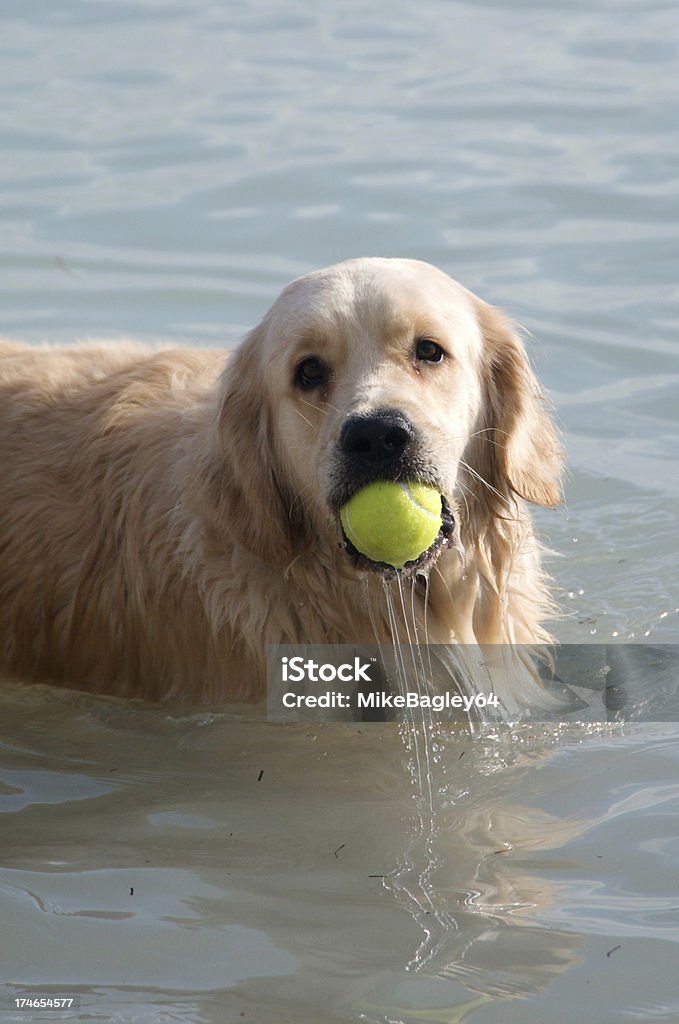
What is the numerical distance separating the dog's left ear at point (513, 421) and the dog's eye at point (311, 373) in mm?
640

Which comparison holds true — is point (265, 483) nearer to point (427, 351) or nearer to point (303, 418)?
point (303, 418)

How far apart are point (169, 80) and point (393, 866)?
1014 cm

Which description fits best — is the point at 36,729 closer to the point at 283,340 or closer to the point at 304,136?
the point at 283,340

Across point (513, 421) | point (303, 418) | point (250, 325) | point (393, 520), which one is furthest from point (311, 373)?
point (250, 325)

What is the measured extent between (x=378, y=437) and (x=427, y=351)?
1.64ft

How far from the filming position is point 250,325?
343 inches

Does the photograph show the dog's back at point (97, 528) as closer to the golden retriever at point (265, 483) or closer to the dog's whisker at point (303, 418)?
the golden retriever at point (265, 483)

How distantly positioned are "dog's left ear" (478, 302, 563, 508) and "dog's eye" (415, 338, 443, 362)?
1.15 ft

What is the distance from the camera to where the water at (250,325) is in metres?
3.91

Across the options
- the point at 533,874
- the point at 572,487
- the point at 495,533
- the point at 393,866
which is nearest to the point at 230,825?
the point at 393,866

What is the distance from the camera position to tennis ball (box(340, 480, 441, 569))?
430 cm

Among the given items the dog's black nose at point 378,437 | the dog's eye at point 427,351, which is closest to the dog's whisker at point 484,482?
the dog's eye at point 427,351

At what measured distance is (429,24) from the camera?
14289 millimetres

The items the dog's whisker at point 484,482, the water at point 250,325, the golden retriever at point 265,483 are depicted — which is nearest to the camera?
the water at point 250,325
